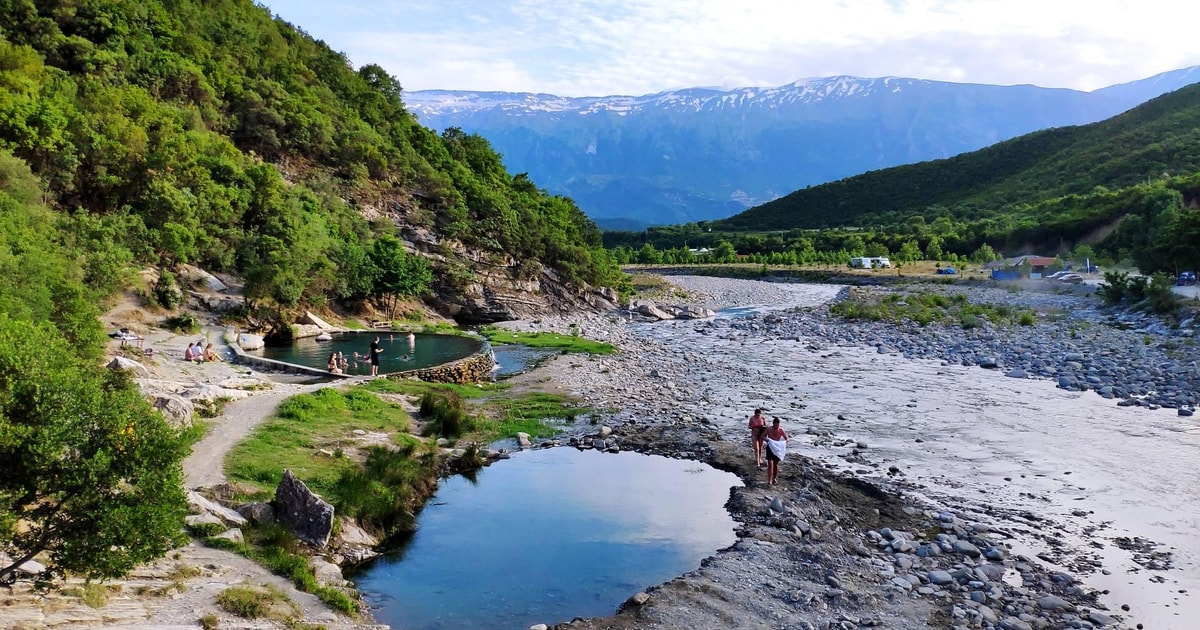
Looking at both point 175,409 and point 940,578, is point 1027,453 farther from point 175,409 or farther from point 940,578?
point 175,409

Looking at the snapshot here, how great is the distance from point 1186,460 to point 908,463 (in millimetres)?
7165

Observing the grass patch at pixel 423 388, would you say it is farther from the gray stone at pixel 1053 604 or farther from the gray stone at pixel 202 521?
the gray stone at pixel 1053 604

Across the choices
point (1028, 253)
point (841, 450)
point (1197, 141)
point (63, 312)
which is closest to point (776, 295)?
point (1028, 253)

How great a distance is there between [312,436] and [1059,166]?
177 metres

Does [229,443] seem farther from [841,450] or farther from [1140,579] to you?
[1140,579]

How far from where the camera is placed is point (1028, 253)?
11338cm

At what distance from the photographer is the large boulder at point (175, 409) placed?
19.1 metres

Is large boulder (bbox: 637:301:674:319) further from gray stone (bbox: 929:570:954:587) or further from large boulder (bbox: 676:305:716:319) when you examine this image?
gray stone (bbox: 929:570:954:587)

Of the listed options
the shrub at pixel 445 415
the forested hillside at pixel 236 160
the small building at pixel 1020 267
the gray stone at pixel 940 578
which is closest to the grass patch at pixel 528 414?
the shrub at pixel 445 415

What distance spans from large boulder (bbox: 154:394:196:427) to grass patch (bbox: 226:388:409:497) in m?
1.70

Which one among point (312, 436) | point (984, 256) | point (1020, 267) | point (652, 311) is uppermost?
point (984, 256)

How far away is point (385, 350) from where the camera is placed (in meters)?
40.3

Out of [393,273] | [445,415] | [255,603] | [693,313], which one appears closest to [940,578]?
[255,603]

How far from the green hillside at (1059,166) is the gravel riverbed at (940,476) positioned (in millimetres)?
113230
